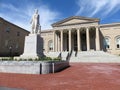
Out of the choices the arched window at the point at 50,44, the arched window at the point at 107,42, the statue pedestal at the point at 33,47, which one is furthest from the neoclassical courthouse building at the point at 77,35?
the statue pedestal at the point at 33,47

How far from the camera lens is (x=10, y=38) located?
36438 millimetres

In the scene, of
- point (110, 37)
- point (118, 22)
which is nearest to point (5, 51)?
point (110, 37)

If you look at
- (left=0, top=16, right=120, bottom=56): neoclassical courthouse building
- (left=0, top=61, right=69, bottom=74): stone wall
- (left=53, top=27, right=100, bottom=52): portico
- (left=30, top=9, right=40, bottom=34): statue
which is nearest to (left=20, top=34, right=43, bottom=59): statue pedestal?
(left=30, top=9, right=40, bottom=34): statue

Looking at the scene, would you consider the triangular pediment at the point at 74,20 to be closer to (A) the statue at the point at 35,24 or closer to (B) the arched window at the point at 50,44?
(B) the arched window at the point at 50,44

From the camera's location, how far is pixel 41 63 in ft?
34.8

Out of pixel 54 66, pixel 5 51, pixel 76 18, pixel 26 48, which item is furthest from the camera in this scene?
pixel 76 18

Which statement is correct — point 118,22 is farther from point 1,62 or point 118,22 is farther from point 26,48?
point 1,62

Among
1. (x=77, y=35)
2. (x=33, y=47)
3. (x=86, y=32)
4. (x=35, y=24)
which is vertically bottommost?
(x=33, y=47)

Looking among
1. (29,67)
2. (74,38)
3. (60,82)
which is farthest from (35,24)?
(74,38)

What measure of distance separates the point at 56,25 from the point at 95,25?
11.5 meters

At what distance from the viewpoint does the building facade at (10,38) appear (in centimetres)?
3312

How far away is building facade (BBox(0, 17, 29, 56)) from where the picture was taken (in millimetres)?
33125

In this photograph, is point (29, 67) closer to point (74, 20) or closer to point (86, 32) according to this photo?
point (86, 32)

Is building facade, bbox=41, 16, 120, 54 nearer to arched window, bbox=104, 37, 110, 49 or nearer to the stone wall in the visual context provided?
arched window, bbox=104, 37, 110, 49
